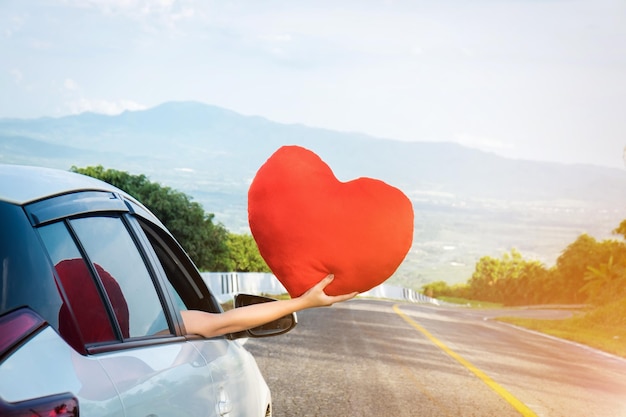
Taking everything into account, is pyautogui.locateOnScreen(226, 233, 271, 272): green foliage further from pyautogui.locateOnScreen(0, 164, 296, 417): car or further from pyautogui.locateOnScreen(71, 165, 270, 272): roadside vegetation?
pyautogui.locateOnScreen(0, 164, 296, 417): car

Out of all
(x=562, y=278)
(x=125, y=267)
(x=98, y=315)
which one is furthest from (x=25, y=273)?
(x=562, y=278)

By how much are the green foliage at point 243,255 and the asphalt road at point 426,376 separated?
4191cm

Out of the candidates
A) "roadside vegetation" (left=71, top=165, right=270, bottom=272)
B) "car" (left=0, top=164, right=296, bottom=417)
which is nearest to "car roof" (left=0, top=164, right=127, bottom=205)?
"car" (left=0, top=164, right=296, bottom=417)

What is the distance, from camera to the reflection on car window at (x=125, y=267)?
10.9 ft

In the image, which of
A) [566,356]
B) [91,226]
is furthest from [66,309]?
[566,356]

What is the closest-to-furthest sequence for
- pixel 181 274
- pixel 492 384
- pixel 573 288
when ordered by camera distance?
pixel 181 274 → pixel 492 384 → pixel 573 288

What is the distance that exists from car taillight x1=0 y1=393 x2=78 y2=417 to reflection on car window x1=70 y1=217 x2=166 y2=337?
0.96 meters

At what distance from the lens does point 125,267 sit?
3609 mm

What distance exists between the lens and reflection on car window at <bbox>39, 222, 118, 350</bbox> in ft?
9.46

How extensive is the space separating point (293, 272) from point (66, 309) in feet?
4.34

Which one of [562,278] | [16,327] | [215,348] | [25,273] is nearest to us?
[16,327]

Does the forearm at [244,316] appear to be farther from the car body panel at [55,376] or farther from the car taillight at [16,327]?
the car taillight at [16,327]

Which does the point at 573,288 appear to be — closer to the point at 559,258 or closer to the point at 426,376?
the point at 559,258

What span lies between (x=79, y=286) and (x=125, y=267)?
492mm
